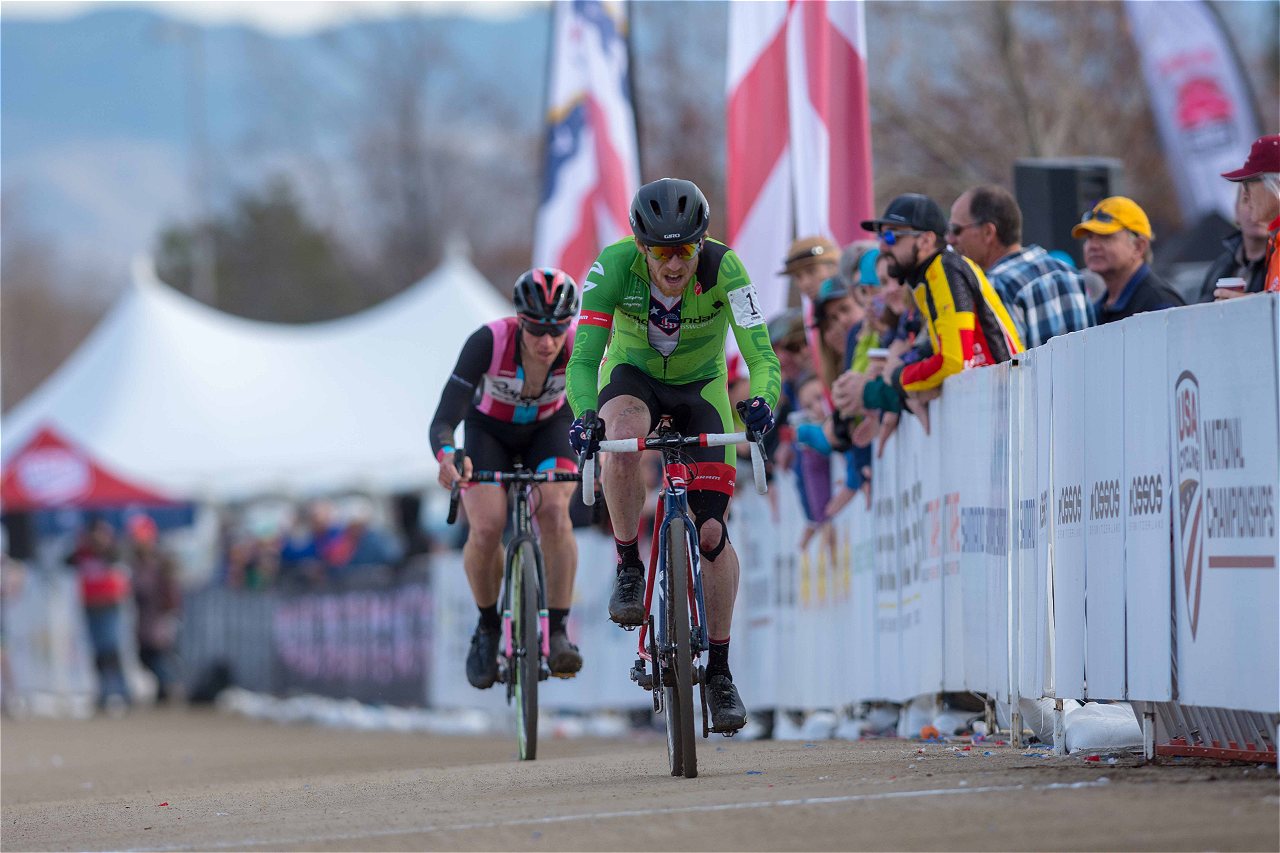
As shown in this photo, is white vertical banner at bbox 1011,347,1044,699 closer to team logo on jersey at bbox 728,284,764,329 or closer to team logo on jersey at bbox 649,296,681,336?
team logo on jersey at bbox 728,284,764,329

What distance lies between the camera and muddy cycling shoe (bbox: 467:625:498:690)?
10453 millimetres

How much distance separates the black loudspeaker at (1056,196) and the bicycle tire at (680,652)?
227 inches

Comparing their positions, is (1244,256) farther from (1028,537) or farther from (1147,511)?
(1147,511)

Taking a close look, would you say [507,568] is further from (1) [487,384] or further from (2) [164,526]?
(2) [164,526]

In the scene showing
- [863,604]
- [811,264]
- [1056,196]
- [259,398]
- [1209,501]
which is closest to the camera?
[1209,501]

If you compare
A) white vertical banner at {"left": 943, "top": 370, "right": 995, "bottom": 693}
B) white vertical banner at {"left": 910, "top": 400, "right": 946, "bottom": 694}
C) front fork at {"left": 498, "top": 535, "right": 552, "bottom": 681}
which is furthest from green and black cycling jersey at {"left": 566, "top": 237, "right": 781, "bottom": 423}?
front fork at {"left": 498, "top": 535, "right": 552, "bottom": 681}

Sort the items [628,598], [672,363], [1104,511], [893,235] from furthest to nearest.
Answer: [893,235], [672,363], [628,598], [1104,511]

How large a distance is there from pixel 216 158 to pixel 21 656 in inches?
2401

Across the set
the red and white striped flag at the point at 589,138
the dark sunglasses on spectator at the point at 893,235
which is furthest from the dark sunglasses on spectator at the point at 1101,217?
the red and white striped flag at the point at 589,138

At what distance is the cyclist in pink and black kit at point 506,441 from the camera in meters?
10.1

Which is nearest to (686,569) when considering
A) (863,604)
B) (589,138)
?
(863,604)

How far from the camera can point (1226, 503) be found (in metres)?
6.29

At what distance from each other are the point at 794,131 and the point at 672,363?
5.37 m

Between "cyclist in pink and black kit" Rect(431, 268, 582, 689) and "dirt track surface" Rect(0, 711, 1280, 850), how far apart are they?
2.62 feet
